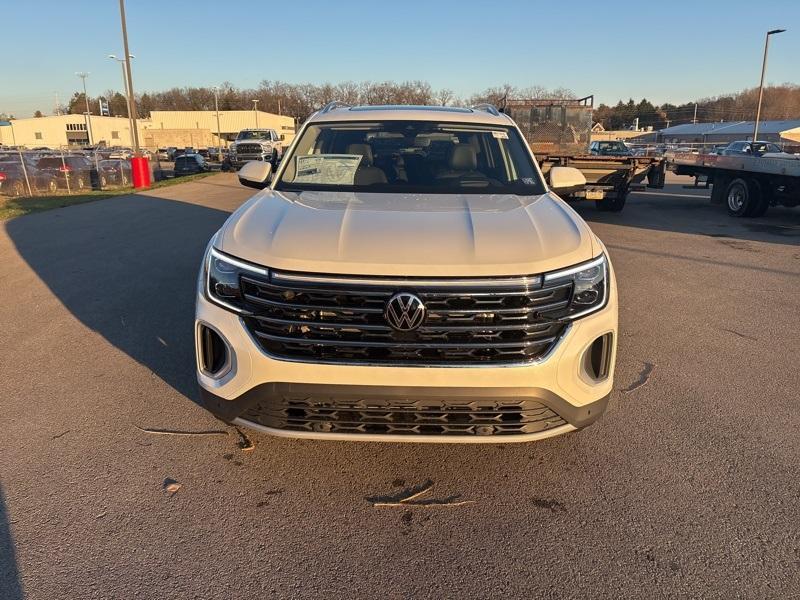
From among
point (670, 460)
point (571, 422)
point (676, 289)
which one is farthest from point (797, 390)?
point (676, 289)

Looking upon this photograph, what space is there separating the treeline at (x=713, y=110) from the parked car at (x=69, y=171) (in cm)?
9980

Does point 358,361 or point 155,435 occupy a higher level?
point 358,361

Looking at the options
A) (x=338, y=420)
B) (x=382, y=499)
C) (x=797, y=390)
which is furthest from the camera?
(x=797, y=390)

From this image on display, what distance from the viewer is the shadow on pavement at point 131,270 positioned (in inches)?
202

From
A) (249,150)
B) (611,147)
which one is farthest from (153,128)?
(611,147)

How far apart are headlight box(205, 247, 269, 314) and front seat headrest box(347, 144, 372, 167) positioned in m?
1.79

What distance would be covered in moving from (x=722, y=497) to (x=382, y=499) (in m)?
1.67

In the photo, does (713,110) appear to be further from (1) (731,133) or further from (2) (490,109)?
(2) (490,109)

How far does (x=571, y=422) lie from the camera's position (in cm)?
286

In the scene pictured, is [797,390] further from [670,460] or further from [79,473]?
[79,473]

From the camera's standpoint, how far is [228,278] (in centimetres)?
287

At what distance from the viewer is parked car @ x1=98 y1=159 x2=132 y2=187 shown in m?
23.7

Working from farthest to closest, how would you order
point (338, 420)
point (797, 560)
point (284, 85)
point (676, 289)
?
1. point (284, 85)
2. point (676, 289)
3. point (338, 420)
4. point (797, 560)

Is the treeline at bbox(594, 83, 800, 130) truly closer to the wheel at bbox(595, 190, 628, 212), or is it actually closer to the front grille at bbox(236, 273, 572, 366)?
the wheel at bbox(595, 190, 628, 212)
